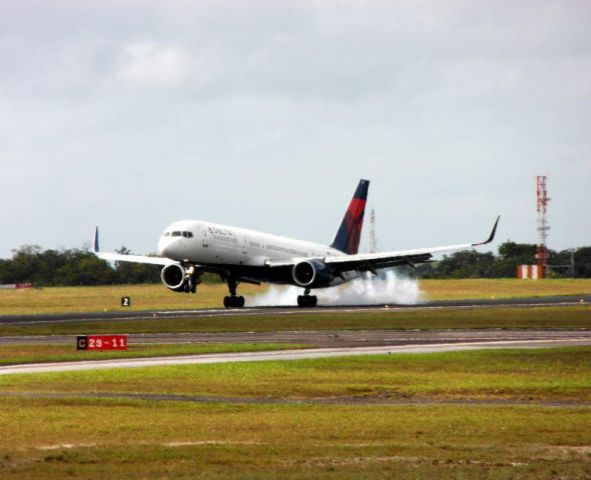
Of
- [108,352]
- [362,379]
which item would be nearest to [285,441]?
[362,379]

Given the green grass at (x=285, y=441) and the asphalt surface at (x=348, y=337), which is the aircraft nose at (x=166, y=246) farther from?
the green grass at (x=285, y=441)

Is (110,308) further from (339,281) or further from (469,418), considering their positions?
(469,418)

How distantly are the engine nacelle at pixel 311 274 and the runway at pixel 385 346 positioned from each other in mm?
27306

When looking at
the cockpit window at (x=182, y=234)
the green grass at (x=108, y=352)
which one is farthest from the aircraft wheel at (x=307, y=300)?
the green grass at (x=108, y=352)

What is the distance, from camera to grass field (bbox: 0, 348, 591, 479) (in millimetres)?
20953

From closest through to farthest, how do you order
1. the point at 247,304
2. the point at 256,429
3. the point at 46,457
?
the point at 46,457, the point at 256,429, the point at 247,304

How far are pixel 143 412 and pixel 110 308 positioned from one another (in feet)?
226

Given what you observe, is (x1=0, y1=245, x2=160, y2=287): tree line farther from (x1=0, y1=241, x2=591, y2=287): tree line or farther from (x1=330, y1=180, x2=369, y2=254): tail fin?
(x1=330, y1=180, x2=369, y2=254): tail fin

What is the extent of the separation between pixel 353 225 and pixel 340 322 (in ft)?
113

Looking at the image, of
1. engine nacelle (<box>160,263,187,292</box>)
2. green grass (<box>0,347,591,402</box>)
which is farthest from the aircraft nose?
green grass (<box>0,347,591,402</box>)

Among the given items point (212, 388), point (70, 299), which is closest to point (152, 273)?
point (70, 299)

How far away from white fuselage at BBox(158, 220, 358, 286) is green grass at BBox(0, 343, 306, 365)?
2974 centimetres

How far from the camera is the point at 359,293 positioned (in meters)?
106

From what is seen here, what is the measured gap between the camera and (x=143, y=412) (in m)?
29.2
